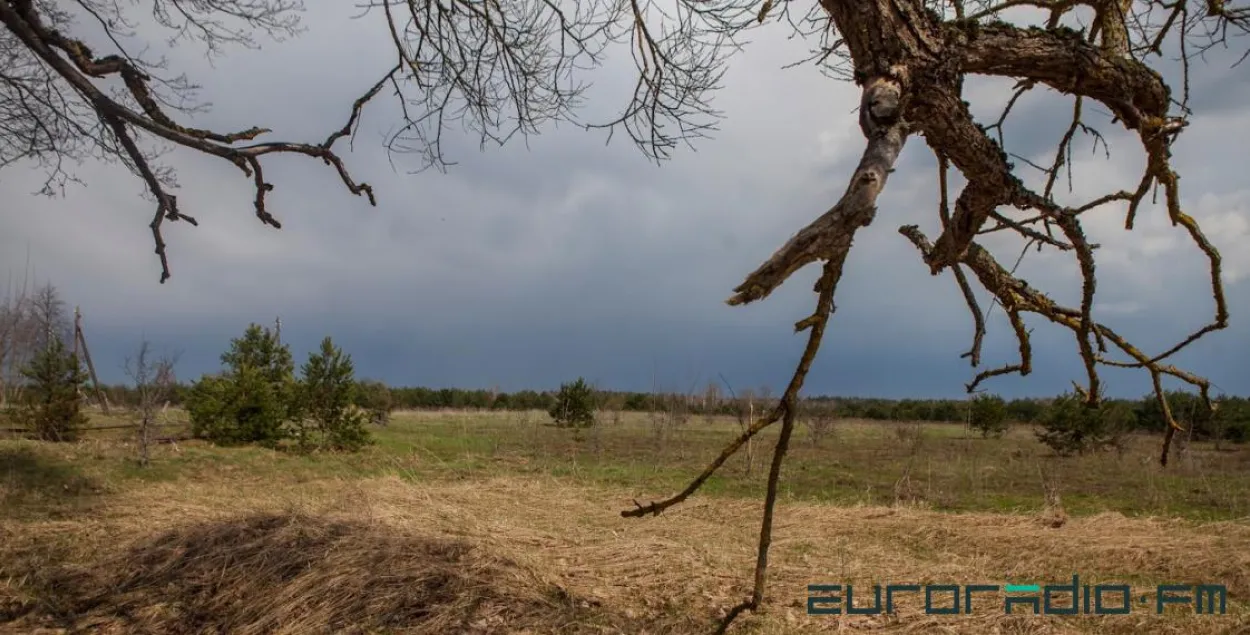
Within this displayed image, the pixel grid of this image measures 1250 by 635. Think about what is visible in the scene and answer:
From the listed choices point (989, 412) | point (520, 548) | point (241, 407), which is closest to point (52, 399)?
point (241, 407)

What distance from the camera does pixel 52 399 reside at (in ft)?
36.8

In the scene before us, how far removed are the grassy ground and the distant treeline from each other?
3.44 m

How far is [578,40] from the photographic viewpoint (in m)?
3.78

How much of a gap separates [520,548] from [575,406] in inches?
584

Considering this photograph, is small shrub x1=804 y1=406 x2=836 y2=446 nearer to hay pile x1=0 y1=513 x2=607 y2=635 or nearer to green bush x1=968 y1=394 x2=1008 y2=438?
green bush x1=968 y1=394 x2=1008 y2=438

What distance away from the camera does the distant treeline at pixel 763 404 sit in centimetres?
1606

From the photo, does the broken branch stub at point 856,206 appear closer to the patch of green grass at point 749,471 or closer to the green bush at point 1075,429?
the patch of green grass at point 749,471

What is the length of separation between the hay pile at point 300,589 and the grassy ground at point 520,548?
0.04 ft

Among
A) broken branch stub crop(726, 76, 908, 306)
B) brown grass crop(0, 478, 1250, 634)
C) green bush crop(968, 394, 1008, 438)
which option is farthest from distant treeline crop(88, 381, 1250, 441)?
broken branch stub crop(726, 76, 908, 306)

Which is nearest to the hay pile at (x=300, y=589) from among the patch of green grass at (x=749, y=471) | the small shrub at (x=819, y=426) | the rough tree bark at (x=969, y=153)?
the rough tree bark at (x=969, y=153)

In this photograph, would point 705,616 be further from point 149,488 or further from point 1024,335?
point 149,488

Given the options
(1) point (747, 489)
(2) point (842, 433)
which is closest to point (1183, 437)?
(2) point (842, 433)

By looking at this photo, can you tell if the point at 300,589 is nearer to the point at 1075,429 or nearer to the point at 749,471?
the point at 749,471

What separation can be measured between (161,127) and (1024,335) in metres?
4.13
